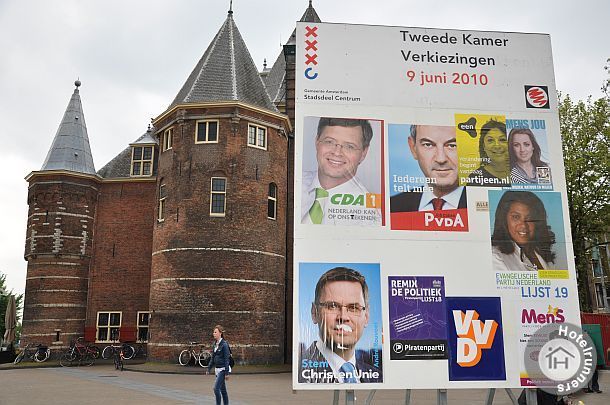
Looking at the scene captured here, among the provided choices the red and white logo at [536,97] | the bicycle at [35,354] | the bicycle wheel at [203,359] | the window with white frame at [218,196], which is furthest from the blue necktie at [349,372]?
the bicycle at [35,354]

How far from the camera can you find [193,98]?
2541 cm

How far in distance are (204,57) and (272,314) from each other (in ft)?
45.8

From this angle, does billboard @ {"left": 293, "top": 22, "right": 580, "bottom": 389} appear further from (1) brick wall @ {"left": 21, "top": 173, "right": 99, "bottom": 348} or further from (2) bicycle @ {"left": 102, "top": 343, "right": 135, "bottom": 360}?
(1) brick wall @ {"left": 21, "top": 173, "right": 99, "bottom": 348}

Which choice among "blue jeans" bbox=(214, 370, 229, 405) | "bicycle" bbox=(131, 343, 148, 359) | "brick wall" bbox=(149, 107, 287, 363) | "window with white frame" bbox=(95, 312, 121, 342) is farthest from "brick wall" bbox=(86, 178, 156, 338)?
"blue jeans" bbox=(214, 370, 229, 405)

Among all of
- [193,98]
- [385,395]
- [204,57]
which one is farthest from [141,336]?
[385,395]

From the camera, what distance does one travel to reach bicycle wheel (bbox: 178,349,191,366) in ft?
73.3

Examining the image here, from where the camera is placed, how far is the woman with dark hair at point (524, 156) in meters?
8.32

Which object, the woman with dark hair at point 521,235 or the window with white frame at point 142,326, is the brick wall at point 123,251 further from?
the woman with dark hair at point 521,235

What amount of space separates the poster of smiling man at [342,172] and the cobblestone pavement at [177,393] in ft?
19.7

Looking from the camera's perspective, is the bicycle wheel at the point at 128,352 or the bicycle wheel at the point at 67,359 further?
the bicycle wheel at the point at 128,352

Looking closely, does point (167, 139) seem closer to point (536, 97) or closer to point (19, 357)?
point (19, 357)

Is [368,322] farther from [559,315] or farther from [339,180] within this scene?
[559,315]

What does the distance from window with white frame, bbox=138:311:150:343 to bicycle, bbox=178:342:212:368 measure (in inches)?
304

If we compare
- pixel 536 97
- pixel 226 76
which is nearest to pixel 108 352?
pixel 226 76
